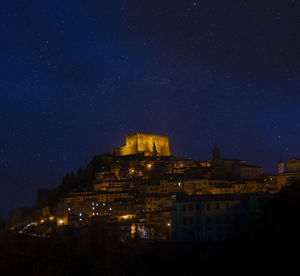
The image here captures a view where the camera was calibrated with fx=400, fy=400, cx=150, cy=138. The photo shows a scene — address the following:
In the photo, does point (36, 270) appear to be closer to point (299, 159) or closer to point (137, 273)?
point (137, 273)

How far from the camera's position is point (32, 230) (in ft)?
187

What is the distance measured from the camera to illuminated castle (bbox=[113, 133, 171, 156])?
86375 mm

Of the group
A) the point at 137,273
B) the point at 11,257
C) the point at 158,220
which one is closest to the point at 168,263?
the point at 137,273

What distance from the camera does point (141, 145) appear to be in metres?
87.0

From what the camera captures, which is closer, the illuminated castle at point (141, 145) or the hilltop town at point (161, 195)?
the hilltop town at point (161, 195)

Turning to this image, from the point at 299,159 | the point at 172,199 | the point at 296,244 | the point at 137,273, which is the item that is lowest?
the point at 137,273

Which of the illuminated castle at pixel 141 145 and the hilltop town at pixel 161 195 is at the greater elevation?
the illuminated castle at pixel 141 145

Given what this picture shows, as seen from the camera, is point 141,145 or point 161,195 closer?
point 161,195

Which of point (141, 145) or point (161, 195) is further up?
point (141, 145)

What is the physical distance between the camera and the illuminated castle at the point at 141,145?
86.4m

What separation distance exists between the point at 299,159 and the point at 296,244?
3434 cm

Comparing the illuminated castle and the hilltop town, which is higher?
the illuminated castle

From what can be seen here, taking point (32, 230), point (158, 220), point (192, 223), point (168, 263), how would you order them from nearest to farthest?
1. point (168, 263)
2. point (192, 223)
3. point (158, 220)
4. point (32, 230)

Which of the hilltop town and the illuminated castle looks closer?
the hilltop town
